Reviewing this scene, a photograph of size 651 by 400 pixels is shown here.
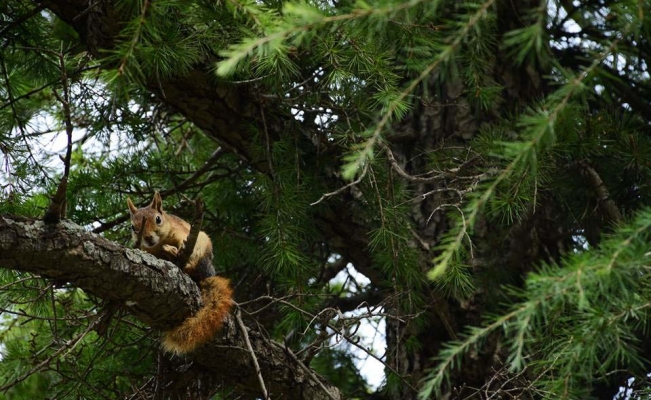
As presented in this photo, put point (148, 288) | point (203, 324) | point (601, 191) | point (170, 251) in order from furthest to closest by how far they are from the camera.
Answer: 1. point (601, 191)
2. point (170, 251)
3. point (203, 324)
4. point (148, 288)

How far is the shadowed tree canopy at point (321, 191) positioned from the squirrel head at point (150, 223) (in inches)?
8.4

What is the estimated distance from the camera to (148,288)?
111 inches

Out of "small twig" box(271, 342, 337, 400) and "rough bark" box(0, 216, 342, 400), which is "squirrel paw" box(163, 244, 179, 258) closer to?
"rough bark" box(0, 216, 342, 400)

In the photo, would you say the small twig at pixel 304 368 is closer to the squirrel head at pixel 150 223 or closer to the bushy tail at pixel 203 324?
the bushy tail at pixel 203 324

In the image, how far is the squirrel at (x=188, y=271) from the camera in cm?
304

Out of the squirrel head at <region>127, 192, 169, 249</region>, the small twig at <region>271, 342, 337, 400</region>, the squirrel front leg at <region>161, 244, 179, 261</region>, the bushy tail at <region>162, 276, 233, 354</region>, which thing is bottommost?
the small twig at <region>271, 342, 337, 400</region>

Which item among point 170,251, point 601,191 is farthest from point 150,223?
point 601,191

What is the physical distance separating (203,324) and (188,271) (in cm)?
39

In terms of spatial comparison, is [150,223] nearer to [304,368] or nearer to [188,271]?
[188,271]

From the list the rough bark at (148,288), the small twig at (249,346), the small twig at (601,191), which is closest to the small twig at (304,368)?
the rough bark at (148,288)

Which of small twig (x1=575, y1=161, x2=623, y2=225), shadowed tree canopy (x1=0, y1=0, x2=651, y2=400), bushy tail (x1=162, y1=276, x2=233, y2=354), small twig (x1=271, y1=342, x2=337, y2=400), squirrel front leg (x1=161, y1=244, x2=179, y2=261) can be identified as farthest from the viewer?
small twig (x1=575, y1=161, x2=623, y2=225)

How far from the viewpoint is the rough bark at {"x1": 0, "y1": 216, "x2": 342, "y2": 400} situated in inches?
96.7

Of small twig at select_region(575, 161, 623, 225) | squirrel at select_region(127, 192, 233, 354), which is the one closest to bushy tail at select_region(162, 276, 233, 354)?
squirrel at select_region(127, 192, 233, 354)

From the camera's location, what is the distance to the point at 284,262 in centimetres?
345
